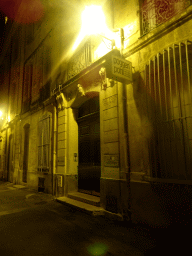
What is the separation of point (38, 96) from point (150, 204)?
8769mm

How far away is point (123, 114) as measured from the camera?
17.3 ft

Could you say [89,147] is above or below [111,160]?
above

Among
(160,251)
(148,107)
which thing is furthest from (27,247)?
(148,107)

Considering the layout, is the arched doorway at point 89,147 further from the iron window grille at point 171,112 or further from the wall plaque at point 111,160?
the iron window grille at point 171,112

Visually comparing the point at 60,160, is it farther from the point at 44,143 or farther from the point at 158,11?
the point at 158,11

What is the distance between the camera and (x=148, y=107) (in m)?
4.64

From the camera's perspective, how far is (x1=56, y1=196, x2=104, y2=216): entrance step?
5.39 metres

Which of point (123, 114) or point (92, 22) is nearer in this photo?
point (123, 114)

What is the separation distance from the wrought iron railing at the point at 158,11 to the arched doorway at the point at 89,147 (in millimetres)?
3098

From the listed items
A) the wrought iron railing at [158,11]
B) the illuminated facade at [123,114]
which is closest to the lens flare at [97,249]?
the illuminated facade at [123,114]

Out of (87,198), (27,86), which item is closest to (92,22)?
(87,198)

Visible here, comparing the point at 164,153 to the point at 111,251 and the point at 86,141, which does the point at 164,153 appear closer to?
the point at 111,251

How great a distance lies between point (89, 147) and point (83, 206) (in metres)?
2.31

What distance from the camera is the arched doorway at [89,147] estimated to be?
6914mm
